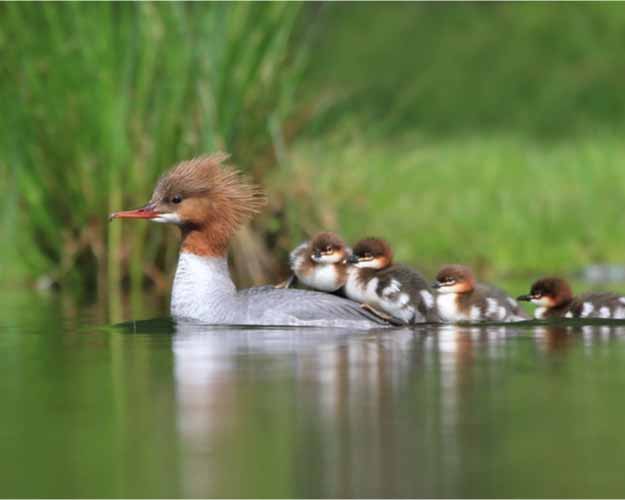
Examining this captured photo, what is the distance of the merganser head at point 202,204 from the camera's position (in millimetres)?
8500

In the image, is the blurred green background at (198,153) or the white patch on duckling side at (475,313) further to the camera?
the blurred green background at (198,153)

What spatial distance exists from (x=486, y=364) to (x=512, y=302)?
2461 millimetres

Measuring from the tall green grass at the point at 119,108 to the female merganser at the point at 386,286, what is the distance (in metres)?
2.35

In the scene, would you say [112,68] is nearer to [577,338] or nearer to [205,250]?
[205,250]

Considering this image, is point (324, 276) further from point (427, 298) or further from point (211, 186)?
point (211, 186)

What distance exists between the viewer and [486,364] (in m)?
6.63

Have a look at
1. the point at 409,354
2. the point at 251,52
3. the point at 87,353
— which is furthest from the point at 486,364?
the point at 251,52

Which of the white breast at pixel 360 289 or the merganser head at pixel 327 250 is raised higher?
the merganser head at pixel 327 250

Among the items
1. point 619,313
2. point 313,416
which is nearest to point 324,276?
point 619,313

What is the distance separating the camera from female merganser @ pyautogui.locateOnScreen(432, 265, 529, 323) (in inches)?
350

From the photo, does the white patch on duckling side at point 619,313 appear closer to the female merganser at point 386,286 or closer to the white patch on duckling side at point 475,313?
the white patch on duckling side at point 475,313

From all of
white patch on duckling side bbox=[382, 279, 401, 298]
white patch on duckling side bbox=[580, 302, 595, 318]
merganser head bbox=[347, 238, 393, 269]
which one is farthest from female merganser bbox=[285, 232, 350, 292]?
white patch on duckling side bbox=[580, 302, 595, 318]

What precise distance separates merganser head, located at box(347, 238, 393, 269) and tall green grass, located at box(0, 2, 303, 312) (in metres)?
2.32

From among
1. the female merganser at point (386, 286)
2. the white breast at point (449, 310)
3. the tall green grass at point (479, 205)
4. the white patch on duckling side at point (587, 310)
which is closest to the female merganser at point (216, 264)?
the female merganser at point (386, 286)
